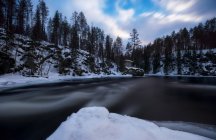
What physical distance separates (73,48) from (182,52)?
68.6 meters

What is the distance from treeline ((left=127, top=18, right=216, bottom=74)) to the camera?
271 ft

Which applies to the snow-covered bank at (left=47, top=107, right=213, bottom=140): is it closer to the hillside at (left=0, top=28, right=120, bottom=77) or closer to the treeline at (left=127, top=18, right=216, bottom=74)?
the hillside at (left=0, top=28, right=120, bottom=77)

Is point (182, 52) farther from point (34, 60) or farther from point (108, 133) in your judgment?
point (108, 133)

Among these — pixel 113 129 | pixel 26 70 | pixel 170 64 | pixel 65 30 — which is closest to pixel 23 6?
pixel 65 30

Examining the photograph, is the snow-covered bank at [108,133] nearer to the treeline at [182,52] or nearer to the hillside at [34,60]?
the hillside at [34,60]

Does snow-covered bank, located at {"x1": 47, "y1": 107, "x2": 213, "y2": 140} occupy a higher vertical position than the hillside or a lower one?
lower

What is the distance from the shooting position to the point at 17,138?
17.3ft

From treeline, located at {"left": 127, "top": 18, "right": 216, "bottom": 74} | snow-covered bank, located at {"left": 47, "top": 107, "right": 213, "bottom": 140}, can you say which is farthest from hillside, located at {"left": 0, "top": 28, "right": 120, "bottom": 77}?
treeline, located at {"left": 127, "top": 18, "right": 216, "bottom": 74}

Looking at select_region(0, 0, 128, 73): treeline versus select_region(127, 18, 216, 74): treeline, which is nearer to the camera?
select_region(0, 0, 128, 73): treeline

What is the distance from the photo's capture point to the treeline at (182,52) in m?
82.8

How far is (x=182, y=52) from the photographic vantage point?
96.1 metres

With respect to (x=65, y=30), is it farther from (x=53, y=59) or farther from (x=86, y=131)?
(x=86, y=131)

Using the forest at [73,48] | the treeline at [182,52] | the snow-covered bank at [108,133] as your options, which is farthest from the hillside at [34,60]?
the treeline at [182,52]

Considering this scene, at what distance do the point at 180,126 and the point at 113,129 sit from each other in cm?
327
